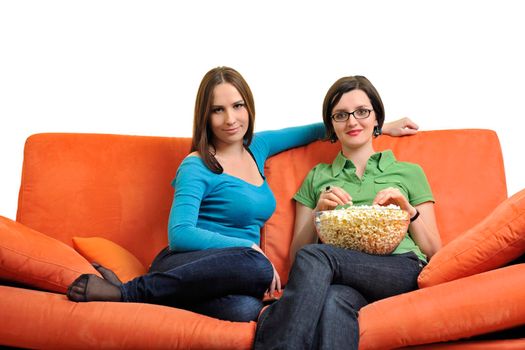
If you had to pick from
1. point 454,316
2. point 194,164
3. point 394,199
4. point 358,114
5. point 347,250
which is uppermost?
point 358,114

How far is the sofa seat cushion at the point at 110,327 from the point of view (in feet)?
6.79

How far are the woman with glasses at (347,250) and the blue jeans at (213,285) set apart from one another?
148 mm

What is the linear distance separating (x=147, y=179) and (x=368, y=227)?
1.03 metres

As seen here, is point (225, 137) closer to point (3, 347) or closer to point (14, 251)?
point (14, 251)

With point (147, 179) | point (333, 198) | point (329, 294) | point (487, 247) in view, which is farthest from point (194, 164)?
point (487, 247)

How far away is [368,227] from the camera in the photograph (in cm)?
225

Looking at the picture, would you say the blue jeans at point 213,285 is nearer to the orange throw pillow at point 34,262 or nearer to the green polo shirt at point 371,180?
the orange throw pillow at point 34,262

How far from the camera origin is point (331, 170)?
274 cm

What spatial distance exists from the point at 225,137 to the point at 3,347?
102 cm

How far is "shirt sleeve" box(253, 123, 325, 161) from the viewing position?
9.50 feet

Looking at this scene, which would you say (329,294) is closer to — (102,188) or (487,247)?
(487,247)

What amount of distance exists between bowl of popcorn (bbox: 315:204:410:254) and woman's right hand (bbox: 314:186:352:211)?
0.34 ft

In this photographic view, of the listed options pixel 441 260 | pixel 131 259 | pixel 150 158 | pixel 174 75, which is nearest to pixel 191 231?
pixel 131 259

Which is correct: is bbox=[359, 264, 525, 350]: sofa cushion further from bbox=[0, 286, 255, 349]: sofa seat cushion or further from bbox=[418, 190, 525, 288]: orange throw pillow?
bbox=[0, 286, 255, 349]: sofa seat cushion
